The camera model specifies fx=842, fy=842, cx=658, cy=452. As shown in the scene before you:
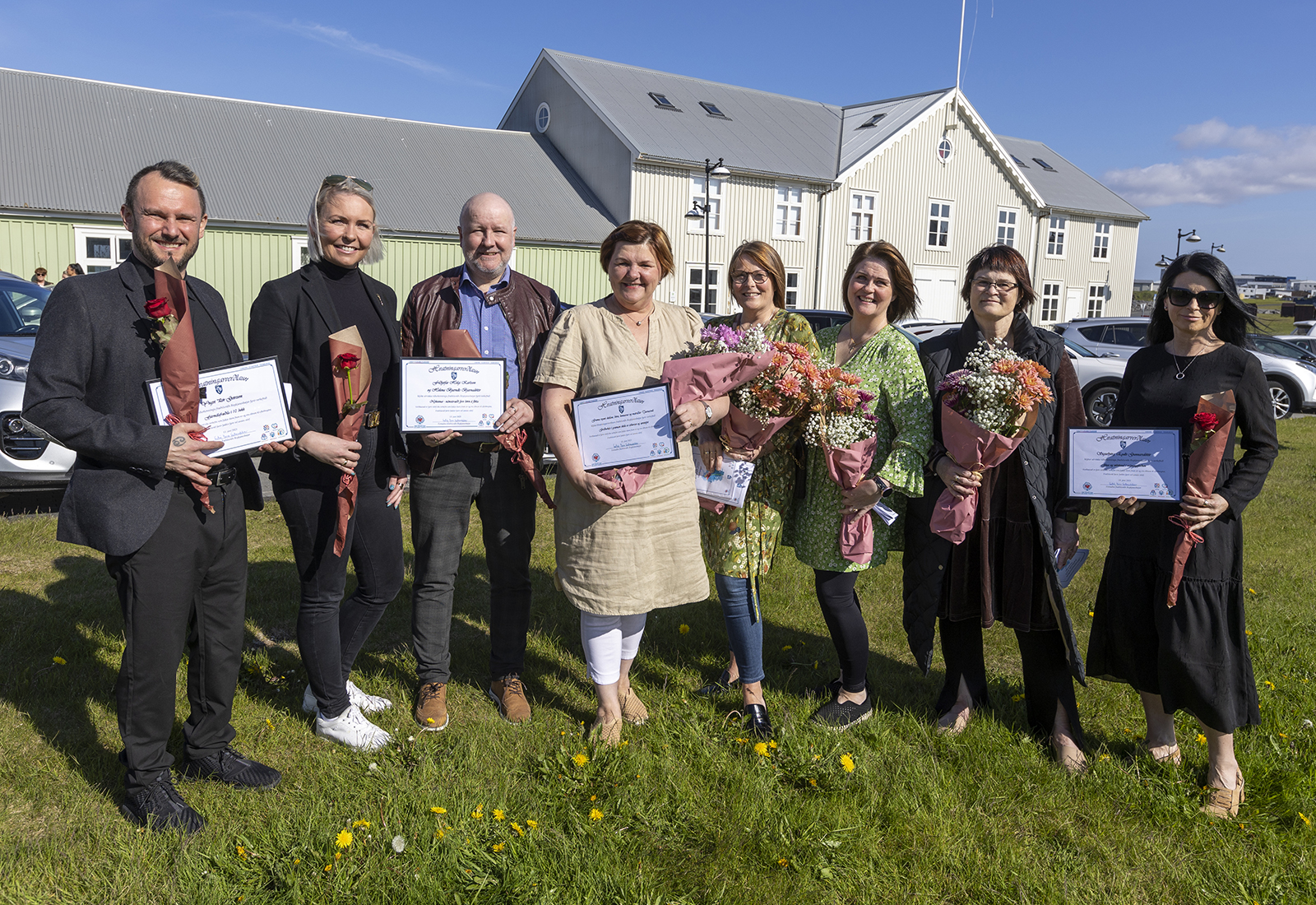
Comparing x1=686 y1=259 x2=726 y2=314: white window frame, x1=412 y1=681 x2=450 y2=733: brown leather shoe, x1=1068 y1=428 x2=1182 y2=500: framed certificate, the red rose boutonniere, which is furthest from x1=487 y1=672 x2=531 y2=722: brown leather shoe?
x1=686 y1=259 x2=726 y2=314: white window frame

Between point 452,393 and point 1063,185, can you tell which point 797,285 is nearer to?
point 1063,185

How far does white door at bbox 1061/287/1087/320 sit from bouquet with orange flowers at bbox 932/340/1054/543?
118 ft

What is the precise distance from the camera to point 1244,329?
10.2 feet

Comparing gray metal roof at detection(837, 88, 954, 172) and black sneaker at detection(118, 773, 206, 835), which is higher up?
gray metal roof at detection(837, 88, 954, 172)

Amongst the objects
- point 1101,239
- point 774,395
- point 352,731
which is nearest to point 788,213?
point 1101,239

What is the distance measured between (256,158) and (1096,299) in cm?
3242

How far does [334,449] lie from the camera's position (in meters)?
3.10

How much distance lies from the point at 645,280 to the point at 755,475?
3.27ft

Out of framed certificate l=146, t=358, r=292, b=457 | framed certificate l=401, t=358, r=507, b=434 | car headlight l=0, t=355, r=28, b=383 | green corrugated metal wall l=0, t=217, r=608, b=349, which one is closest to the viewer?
framed certificate l=146, t=358, r=292, b=457

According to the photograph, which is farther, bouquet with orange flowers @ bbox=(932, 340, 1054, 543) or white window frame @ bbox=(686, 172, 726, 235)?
white window frame @ bbox=(686, 172, 726, 235)

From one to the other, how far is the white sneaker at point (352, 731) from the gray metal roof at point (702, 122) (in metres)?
24.5

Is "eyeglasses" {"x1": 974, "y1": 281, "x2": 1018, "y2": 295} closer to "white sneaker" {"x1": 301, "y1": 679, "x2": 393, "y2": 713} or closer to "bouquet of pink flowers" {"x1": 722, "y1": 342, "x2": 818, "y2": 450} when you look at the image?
"bouquet of pink flowers" {"x1": 722, "y1": 342, "x2": 818, "y2": 450}

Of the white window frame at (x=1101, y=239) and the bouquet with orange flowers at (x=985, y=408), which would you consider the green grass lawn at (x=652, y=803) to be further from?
the white window frame at (x=1101, y=239)

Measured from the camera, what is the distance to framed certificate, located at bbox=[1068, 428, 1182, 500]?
2.98 m
